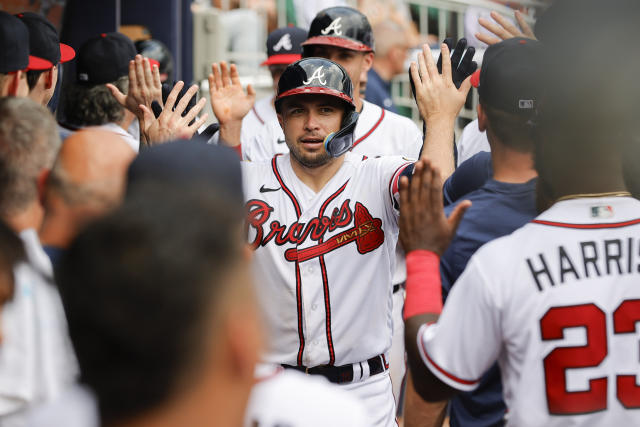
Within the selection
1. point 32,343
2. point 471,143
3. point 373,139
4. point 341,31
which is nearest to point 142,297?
point 32,343

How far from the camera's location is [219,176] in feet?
4.66

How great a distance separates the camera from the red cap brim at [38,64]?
3.79 metres

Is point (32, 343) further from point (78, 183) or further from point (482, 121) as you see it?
point (482, 121)

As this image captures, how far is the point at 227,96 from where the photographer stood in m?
3.88

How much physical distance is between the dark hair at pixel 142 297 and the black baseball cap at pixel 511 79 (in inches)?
64.0

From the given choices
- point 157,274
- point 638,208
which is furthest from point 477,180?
point 157,274

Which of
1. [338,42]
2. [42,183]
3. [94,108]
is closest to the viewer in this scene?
[42,183]

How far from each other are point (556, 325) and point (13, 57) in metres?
2.73

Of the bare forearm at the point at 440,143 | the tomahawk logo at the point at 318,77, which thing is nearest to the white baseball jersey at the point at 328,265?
the bare forearm at the point at 440,143

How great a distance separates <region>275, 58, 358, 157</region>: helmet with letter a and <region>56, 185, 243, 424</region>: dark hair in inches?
91.3

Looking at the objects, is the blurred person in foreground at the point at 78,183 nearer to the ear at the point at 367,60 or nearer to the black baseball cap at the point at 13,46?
the black baseball cap at the point at 13,46

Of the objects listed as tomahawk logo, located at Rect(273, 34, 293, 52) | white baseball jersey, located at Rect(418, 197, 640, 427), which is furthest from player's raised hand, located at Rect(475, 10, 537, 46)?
tomahawk logo, located at Rect(273, 34, 293, 52)

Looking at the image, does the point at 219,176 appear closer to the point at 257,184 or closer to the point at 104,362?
the point at 104,362

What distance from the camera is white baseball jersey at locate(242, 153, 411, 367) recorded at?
328 centimetres
